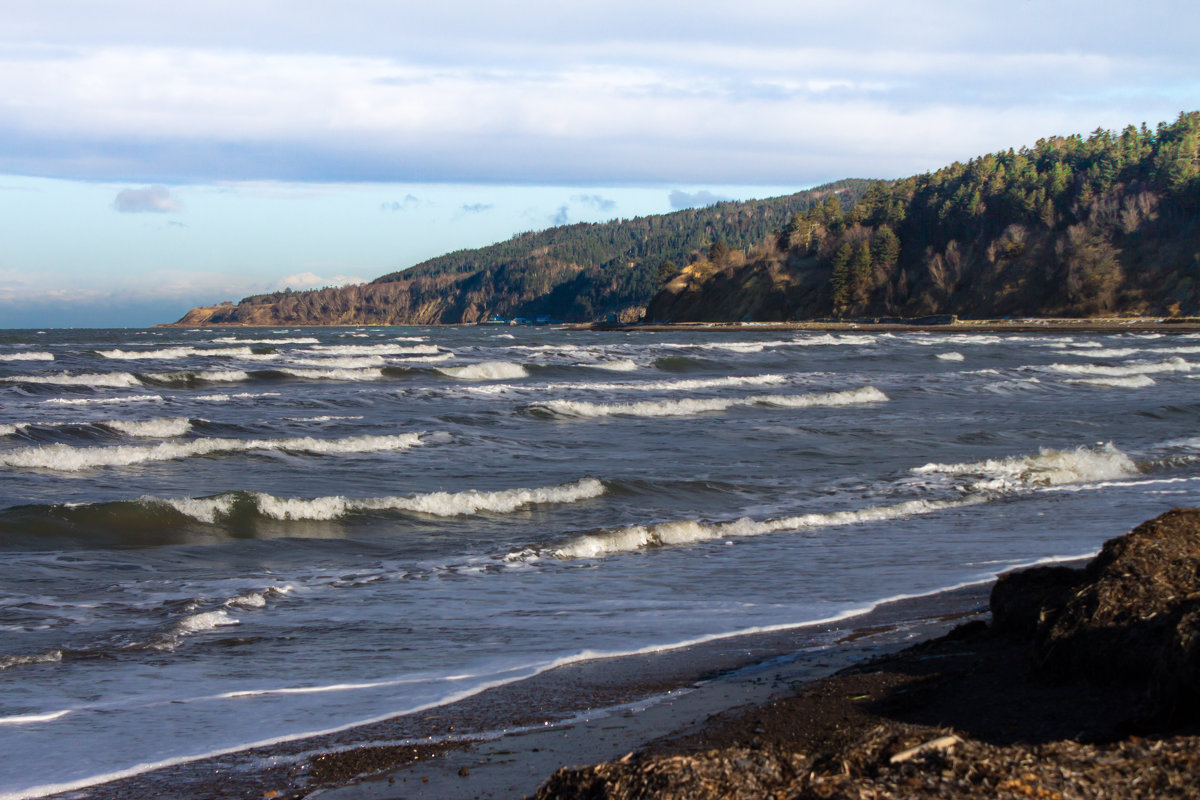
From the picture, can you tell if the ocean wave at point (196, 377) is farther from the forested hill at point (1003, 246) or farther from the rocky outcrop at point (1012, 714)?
the forested hill at point (1003, 246)

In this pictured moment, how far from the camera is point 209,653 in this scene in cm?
630

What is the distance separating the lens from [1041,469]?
1410cm

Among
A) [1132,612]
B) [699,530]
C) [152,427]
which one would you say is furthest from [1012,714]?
[152,427]

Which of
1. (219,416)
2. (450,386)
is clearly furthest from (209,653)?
(450,386)

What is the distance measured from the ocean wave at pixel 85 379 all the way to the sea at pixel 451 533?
450cm

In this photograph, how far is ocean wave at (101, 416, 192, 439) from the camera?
18625mm

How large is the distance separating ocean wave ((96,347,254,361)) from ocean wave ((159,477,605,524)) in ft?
116

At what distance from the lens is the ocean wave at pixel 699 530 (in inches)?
388

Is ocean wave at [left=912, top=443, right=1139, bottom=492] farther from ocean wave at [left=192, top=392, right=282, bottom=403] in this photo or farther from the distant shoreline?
the distant shoreline

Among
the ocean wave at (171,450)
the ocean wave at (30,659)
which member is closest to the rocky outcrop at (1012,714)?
the ocean wave at (30,659)

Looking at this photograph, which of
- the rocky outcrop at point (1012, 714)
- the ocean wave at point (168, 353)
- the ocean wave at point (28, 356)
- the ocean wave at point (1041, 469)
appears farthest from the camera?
the ocean wave at point (168, 353)

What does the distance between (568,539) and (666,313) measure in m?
134

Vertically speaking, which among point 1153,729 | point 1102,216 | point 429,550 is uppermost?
point 1102,216

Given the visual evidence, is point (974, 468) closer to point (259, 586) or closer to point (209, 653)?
point (259, 586)
